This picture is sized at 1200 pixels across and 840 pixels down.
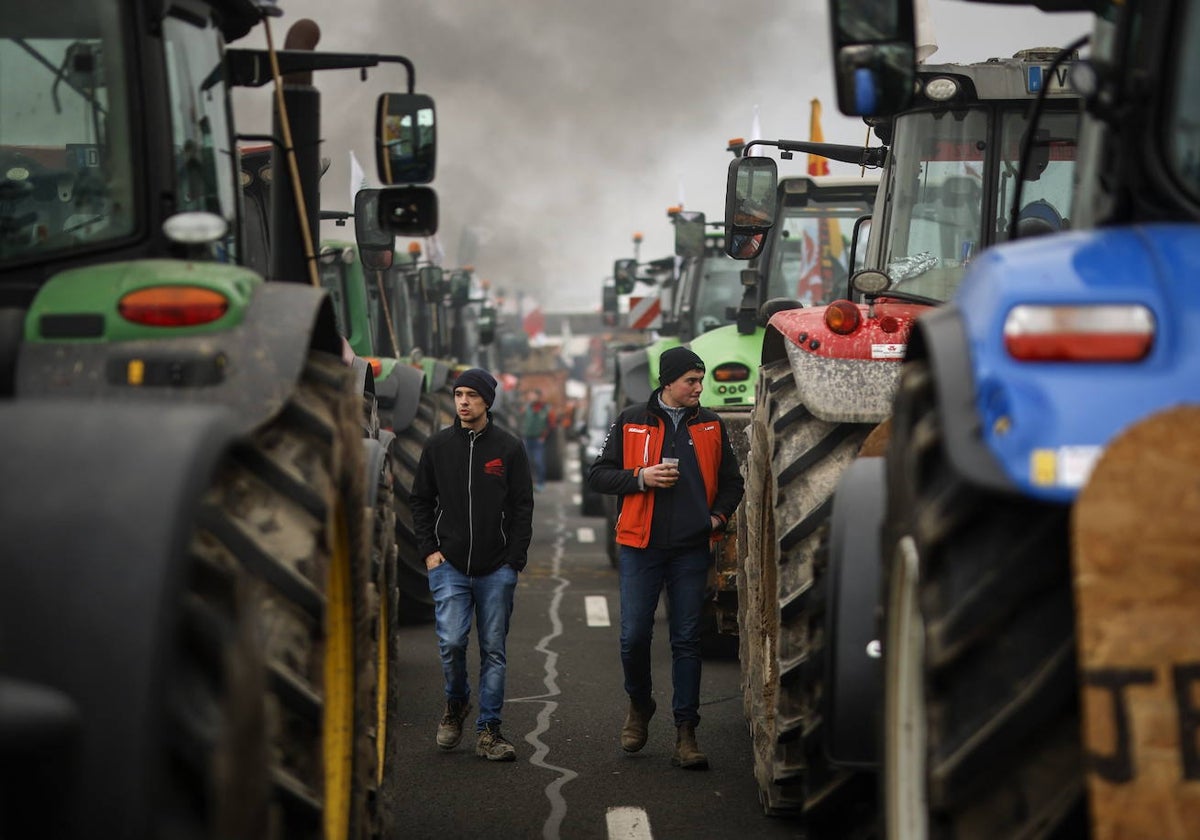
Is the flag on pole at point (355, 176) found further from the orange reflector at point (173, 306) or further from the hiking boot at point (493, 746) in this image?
the orange reflector at point (173, 306)

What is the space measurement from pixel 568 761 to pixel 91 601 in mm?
5889

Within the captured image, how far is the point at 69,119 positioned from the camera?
213 inches

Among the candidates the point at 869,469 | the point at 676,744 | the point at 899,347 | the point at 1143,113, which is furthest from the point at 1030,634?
the point at 676,744

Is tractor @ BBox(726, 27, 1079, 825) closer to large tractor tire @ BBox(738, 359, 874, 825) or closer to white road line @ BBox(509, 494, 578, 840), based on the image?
large tractor tire @ BBox(738, 359, 874, 825)

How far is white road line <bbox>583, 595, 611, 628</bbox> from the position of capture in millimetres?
14273

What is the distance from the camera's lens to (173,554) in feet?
10.8

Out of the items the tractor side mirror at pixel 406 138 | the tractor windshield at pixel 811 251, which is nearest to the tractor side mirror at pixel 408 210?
the tractor side mirror at pixel 406 138

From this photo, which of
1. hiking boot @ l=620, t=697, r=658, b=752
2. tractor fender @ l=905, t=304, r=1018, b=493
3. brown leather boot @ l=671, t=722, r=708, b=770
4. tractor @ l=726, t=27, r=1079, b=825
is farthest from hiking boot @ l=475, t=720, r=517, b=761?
tractor fender @ l=905, t=304, r=1018, b=493

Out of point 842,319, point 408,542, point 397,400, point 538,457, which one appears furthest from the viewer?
point 538,457

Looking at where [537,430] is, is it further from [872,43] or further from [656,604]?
[872,43]

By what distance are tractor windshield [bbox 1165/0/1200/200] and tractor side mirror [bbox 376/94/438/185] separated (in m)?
2.51

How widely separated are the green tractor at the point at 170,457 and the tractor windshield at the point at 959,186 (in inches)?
120

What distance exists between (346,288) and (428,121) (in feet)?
31.0

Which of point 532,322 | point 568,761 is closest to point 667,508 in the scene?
point 568,761
